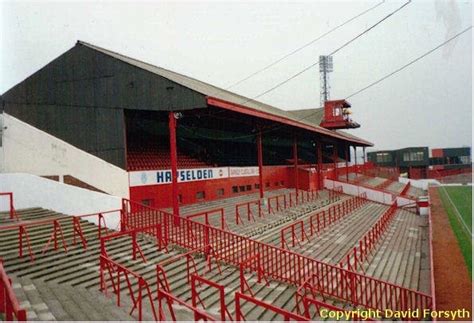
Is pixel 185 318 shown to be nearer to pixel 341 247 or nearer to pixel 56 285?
pixel 56 285

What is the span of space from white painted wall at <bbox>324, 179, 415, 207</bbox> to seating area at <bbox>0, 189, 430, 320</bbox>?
14.0m

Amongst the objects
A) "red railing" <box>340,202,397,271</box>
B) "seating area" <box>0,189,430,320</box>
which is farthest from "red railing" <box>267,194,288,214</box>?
"red railing" <box>340,202,397,271</box>

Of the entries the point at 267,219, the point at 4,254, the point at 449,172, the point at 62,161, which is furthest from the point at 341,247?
the point at 449,172

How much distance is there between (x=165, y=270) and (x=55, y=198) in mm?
6621

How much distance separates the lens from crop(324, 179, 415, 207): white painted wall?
31953mm

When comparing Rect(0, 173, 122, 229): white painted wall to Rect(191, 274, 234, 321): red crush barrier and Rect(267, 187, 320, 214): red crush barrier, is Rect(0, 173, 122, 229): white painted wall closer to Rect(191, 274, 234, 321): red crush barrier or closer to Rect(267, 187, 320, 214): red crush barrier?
Rect(191, 274, 234, 321): red crush barrier

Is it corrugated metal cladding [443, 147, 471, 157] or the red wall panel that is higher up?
corrugated metal cladding [443, 147, 471, 157]

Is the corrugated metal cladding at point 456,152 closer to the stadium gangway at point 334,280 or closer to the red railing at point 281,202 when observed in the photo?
the red railing at point 281,202

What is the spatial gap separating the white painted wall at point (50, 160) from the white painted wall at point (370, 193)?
23860 millimetres

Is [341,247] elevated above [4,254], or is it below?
below

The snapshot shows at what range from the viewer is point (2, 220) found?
12.9 m

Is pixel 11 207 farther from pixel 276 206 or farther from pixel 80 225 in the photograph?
pixel 276 206

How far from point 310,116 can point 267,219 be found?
3514 cm

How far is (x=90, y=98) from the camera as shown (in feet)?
56.6
